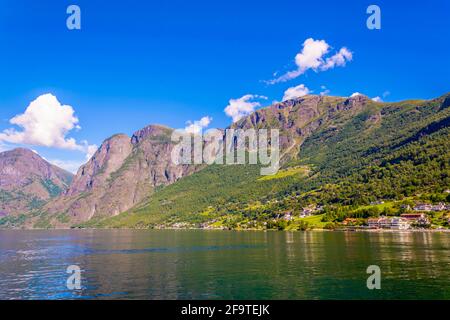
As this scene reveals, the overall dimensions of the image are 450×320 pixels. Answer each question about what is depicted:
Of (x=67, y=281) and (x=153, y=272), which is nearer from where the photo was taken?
(x=67, y=281)

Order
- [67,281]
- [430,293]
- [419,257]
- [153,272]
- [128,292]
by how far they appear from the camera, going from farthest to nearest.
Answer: [419,257], [153,272], [67,281], [128,292], [430,293]

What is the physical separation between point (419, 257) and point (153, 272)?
65.1 m

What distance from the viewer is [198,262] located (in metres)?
101

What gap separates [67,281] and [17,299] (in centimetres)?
1560

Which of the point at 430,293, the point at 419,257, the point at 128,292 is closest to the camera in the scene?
the point at 430,293

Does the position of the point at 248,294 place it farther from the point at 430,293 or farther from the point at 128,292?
the point at 430,293

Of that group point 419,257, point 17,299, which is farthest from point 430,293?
point 17,299
